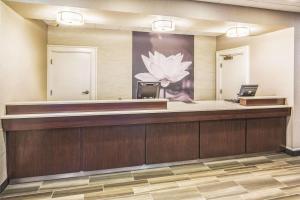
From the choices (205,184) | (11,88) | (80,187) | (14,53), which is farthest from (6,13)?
(205,184)

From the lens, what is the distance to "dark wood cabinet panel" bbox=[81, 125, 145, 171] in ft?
10.7

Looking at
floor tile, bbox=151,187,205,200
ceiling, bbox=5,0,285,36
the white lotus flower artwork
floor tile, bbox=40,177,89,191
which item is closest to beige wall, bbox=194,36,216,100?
the white lotus flower artwork

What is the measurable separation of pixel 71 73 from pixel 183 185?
11.1 feet

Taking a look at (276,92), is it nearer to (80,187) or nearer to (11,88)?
(80,187)

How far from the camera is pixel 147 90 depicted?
12.7ft

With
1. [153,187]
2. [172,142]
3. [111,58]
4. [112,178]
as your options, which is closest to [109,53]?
[111,58]

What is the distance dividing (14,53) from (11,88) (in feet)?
Answer: 1.63

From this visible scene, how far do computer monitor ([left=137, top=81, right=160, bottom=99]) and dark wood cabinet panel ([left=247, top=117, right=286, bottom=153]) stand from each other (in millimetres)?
1693

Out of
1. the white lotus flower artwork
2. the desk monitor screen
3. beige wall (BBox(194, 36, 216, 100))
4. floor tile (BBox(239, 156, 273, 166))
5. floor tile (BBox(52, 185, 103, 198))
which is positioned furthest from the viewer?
beige wall (BBox(194, 36, 216, 100))

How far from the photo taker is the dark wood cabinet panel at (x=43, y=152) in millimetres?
3012

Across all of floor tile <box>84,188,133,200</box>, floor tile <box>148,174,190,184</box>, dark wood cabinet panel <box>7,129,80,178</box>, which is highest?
dark wood cabinet panel <box>7,129,80,178</box>

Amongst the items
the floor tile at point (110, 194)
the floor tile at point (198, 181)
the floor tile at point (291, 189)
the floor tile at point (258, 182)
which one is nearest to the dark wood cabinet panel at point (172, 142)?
the floor tile at point (198, 181)

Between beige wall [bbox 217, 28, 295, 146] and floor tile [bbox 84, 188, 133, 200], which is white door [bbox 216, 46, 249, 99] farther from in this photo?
floor tile [bbox 84, 188, 133, 200]

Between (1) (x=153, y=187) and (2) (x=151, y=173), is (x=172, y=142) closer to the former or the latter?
(2) (x=151, y=173)
